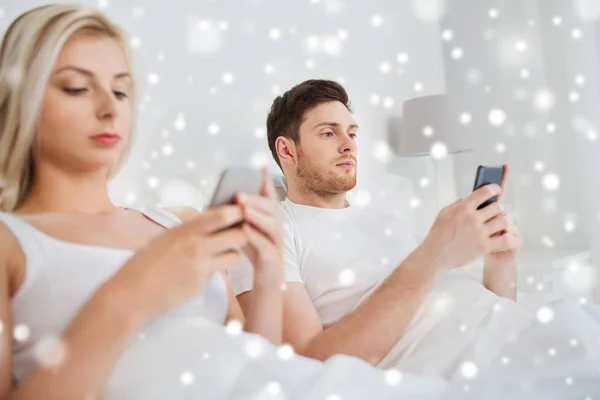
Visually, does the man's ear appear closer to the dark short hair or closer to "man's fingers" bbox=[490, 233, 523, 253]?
the dark short hair

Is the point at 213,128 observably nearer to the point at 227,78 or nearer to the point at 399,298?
the point at 227,78

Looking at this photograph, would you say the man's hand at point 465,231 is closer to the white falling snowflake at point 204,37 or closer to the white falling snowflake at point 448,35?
the white falling snowflake at point 204,37

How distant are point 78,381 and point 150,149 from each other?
0.93 metres

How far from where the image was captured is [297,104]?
1519 mm

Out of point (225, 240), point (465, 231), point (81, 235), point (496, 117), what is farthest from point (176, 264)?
point (496, 117)

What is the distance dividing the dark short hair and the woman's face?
0.72 metres

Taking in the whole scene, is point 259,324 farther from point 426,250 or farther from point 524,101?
point 524,101

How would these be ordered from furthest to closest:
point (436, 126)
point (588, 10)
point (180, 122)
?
point (436, 126) < point (588, 10) < point (180, 122)

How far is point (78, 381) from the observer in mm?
580

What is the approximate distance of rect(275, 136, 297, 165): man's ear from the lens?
4.89ft

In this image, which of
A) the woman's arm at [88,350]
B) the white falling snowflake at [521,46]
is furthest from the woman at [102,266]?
the white falling snowflake at [521,46]

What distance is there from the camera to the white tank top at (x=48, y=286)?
2.28 feet

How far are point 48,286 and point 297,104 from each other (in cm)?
96

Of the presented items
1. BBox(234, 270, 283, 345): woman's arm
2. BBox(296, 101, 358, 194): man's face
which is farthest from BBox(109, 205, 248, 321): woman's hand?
BBox(296, 101, 358, 194): man's face
